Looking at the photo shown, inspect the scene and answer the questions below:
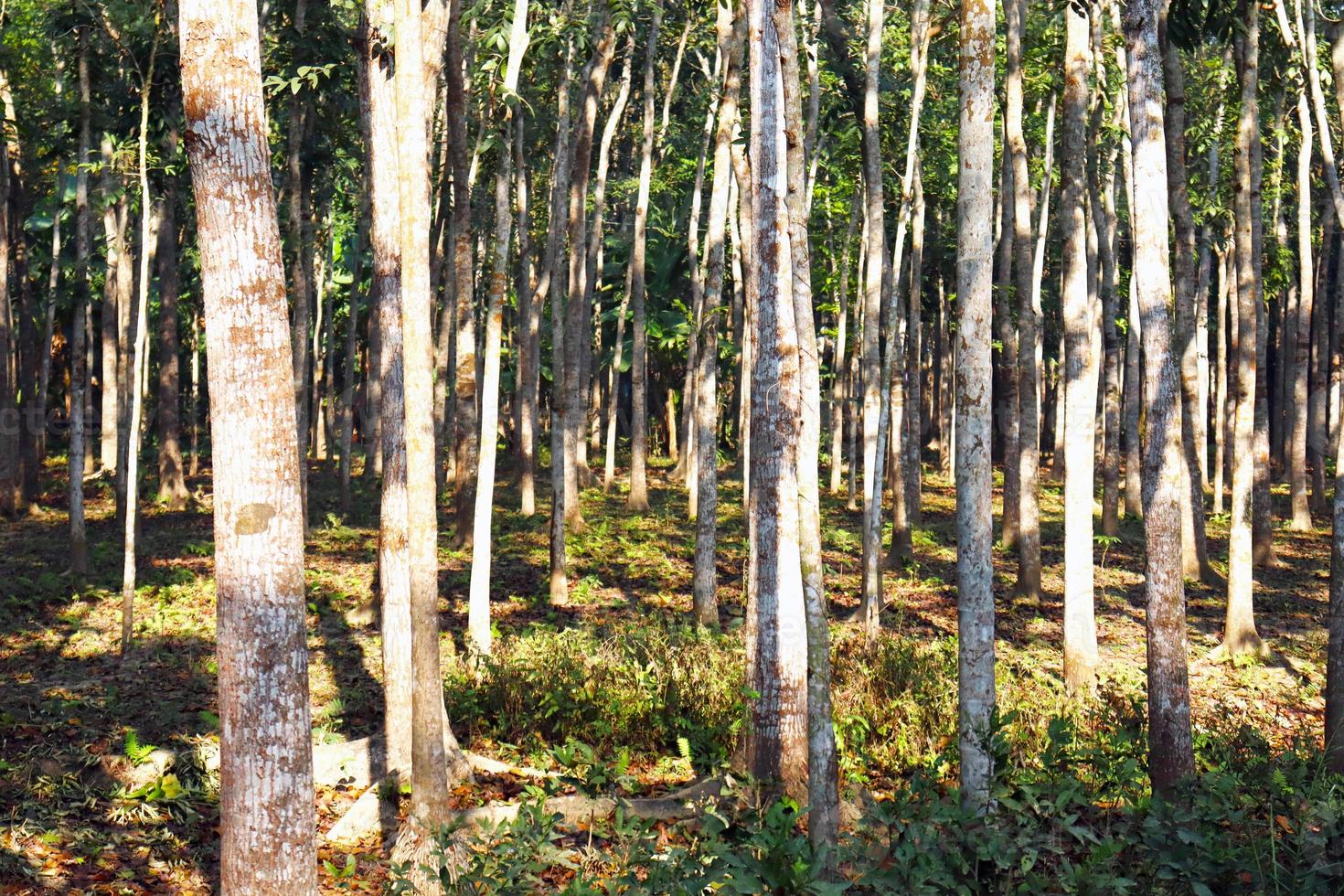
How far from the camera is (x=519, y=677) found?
1045 centimetres

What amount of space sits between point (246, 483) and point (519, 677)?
19.7 ft

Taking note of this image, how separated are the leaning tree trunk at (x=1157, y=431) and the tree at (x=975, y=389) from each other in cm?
196

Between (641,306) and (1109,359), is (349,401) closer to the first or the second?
(641,306)

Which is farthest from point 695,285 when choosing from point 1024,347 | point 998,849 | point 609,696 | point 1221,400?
point 998,849

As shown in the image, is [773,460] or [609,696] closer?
[773,460]

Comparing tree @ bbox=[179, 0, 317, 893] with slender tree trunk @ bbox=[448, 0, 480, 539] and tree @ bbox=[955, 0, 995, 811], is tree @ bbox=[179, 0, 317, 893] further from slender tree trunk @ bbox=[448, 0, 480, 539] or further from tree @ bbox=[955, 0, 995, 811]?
slender tree trunk @ bbox=[448, 0, 480, 539]

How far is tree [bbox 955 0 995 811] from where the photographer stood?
6629 millimetres

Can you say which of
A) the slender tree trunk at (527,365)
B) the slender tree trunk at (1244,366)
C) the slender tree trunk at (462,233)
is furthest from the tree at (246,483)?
the slender tree trunk at (527,365)

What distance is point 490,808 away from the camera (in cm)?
805

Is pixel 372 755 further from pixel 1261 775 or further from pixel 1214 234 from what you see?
pixel 1214 234

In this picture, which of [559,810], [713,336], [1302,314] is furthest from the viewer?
[1302,314]

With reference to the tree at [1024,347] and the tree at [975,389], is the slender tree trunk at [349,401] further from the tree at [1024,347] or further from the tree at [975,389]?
the tree at [975,389]

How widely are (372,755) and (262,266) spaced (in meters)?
5.76

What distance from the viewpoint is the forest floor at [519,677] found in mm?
8273
